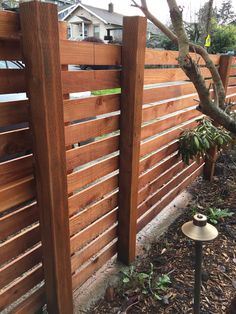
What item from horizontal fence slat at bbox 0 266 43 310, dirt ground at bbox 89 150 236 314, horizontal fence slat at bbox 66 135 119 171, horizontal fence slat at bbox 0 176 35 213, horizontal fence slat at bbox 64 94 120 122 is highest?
horizontal fence slat at bbox 64 94 120 122

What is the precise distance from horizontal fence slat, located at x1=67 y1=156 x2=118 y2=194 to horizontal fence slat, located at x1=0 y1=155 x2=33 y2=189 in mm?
314

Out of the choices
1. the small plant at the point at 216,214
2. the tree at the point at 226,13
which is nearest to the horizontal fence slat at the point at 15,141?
the small plant at the point at 216,214

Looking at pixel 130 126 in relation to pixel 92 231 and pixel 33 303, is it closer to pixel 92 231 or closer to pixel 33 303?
pixel 92 231

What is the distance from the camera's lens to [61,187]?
1404 mm

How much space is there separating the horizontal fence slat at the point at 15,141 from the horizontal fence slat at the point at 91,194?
1.63 ft

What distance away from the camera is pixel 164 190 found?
2953mm

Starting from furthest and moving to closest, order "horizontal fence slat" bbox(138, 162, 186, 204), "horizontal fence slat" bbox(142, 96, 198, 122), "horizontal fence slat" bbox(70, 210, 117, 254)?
"horizontal fence slat" bbox(138, 162, 186, 204) < "horizontal fence slat" bbox(142, 96, 198, 122) < "horizontal fence slat" bbox(70, 210, 117, 254)

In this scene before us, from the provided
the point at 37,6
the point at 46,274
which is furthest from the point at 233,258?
the point at 37,6

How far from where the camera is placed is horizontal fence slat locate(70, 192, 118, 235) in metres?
1.78

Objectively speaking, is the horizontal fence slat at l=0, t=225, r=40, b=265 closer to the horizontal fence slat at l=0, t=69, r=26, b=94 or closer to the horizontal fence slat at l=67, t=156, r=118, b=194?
the horizontal fence slat at l=67, t=156, r=118, b=194

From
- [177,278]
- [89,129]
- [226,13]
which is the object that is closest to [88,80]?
[89,129]

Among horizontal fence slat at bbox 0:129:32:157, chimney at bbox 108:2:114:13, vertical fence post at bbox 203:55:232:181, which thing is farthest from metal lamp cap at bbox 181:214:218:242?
chimney at bbox 108:2:114:13

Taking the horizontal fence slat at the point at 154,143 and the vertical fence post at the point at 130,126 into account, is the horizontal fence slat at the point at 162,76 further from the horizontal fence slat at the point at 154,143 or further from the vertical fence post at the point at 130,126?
the horizontal fence slat at the point at 154,143

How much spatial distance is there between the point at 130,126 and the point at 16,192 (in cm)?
88
